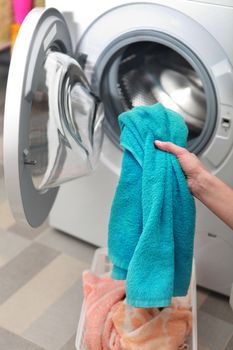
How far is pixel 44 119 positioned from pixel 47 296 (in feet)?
1.64

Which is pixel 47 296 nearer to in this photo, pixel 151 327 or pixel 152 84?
pixel 151 327

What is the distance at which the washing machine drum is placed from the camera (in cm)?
134

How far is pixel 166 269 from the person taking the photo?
1.02 metres

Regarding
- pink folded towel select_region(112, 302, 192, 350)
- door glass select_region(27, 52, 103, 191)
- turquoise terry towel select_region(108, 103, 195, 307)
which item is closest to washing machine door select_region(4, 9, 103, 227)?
door glass select_region(27, 52, 103, 191)

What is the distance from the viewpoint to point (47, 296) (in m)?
1.41

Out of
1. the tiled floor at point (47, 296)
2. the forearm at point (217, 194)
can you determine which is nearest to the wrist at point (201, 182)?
the forearm at point (217, 194)

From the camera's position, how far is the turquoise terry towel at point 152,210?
994 millimetres

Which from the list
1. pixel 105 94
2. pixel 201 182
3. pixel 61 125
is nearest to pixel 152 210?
pixel 201 182

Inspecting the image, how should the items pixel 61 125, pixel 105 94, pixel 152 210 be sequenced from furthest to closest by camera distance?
pixel 105 94 < pixel 61 125 < pixel 152 210

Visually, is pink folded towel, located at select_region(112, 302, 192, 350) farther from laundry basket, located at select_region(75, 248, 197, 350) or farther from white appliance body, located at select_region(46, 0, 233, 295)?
white appliance body, located at select_region(46, 0, 233, 295)

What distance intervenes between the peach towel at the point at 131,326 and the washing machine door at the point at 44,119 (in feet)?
0.81

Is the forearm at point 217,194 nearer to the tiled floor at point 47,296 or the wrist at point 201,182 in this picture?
the wrist at point 201,182

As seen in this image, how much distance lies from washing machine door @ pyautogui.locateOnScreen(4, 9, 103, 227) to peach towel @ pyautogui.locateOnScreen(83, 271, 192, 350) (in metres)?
0.25

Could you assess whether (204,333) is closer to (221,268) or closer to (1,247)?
(221,268)
